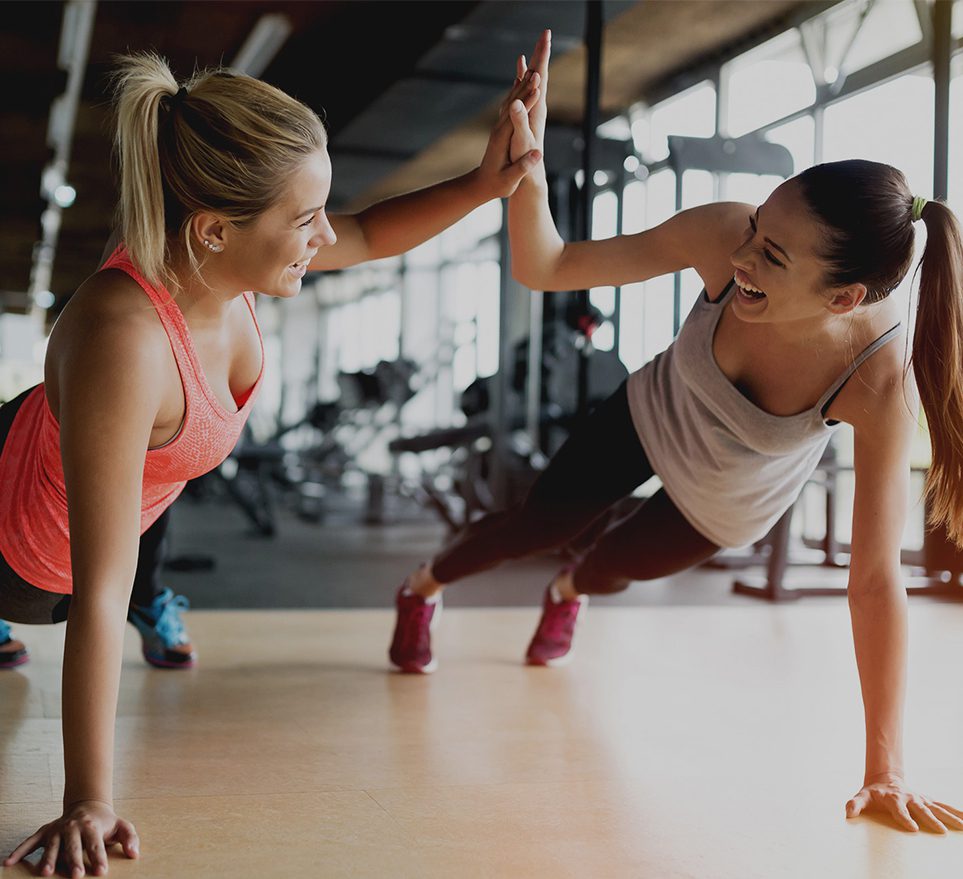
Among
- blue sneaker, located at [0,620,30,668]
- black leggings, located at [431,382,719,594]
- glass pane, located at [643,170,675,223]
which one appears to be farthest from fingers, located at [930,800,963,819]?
glass pane, located at [643,170,675,223]

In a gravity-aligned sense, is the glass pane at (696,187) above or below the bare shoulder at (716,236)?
above

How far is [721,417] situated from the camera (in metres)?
1.77

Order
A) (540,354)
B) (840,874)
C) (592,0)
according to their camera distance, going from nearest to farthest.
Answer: (840,874) < (592,0) < (540,354)

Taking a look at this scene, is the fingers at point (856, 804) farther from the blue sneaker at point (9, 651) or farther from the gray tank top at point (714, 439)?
the blue sneaker at point (9, 651)

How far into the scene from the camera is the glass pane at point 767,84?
5137mm

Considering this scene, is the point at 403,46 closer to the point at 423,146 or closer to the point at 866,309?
the point at 423,146

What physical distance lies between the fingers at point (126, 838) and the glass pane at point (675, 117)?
16.8 feet

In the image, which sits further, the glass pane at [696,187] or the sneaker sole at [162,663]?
the glass pane at [696,187]

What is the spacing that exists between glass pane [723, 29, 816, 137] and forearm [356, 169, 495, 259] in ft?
12.7

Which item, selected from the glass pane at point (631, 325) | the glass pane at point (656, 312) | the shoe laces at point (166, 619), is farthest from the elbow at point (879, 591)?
the glass pane at point (631, 325)

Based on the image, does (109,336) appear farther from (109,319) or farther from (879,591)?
(879,591)

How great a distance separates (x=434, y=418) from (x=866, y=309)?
9.89 m

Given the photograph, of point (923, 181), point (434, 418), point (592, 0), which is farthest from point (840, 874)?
point (434, 418)

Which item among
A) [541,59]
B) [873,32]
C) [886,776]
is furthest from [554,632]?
[873,32]
